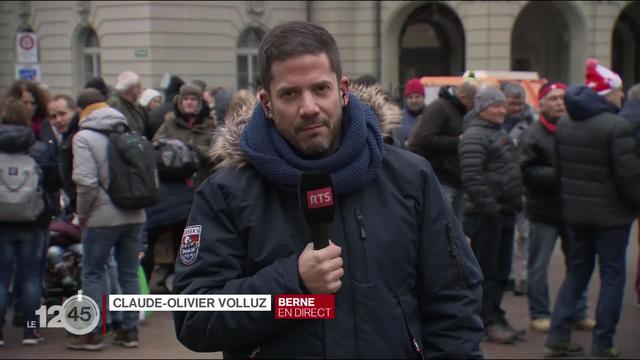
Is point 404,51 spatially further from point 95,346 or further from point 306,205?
point 306,205

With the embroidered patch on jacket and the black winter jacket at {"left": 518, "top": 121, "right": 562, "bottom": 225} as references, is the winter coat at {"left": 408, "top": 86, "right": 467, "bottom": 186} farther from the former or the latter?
the embroidered patch on jacket

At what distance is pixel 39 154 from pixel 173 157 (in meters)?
1.47

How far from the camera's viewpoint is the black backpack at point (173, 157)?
859cm

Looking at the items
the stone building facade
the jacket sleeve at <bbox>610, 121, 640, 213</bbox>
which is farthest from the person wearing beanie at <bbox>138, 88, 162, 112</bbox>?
the stone building facade

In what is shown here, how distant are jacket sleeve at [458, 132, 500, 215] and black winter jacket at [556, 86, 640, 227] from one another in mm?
634

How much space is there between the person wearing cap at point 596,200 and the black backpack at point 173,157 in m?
3.61

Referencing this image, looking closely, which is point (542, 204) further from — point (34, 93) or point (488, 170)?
point (34, 93)

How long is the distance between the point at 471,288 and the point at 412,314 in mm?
234

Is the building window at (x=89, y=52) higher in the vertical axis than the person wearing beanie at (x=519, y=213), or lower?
higher

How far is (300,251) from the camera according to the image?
253cm

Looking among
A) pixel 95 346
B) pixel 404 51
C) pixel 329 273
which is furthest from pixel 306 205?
pixel 404 51

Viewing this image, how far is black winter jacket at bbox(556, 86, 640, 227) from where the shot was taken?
630cm

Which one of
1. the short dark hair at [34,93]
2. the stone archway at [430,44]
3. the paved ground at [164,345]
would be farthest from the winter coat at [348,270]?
the stone archway at [430,44]

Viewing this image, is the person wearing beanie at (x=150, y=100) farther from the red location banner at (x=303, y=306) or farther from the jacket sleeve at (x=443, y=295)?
the red location banner at (x=303, y=306)
